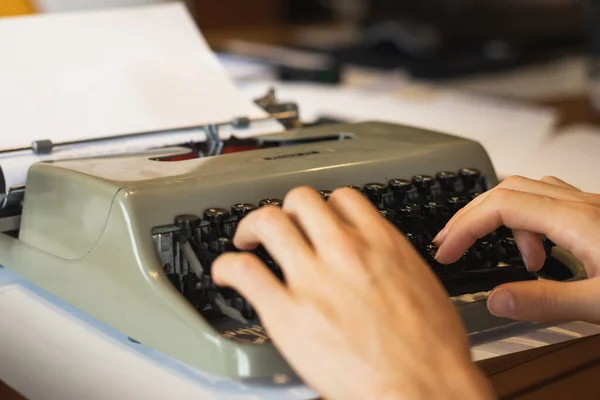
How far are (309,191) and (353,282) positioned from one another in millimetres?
110

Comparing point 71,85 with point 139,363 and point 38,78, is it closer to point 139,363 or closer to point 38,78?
point 38,78

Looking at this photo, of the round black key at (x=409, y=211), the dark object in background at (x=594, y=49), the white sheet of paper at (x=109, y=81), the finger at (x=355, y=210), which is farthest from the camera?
the dark object in background at (x=594, y=49)

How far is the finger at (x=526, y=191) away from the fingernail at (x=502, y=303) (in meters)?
0.11

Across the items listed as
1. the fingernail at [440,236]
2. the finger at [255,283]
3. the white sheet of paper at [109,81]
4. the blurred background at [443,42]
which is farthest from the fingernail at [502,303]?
the blurred background at [443,42]

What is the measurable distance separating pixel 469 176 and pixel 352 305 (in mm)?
449

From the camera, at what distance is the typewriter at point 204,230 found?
0.81 metres

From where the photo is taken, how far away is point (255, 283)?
708 mm

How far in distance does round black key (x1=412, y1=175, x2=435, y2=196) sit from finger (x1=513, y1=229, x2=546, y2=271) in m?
0.14

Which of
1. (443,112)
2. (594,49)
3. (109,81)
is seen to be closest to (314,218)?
(109,81)

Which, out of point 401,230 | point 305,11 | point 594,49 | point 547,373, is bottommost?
point 547,373

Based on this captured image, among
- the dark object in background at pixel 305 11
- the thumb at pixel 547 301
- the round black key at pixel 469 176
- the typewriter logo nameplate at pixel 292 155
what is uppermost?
the dark object in background at pixel 305 11

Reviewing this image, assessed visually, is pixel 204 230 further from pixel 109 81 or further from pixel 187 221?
pixel 109 81

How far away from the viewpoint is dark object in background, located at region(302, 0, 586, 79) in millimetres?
2811

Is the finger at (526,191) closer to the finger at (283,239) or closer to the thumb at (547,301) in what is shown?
the thumb at (547,301)
